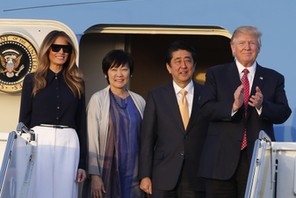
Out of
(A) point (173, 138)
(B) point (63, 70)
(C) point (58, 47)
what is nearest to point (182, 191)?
(A) point (173, 138)

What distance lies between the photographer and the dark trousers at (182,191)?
586 centimetres

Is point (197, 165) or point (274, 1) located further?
point (274, 1)

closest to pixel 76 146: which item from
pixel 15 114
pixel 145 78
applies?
pixel 15 114

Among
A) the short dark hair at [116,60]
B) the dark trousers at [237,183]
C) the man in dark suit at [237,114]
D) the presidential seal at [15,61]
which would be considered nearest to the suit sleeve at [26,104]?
the short dark hair at [116,60]

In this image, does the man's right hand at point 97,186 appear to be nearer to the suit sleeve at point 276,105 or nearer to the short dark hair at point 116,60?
the short dark hair at point 116,60

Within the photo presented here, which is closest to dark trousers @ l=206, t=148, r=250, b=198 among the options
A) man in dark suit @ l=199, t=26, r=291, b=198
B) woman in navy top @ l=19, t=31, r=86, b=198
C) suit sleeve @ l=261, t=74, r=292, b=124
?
man in dark suit @ l=199, t=26, r=291, b=198

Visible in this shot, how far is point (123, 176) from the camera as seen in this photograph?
611 cm

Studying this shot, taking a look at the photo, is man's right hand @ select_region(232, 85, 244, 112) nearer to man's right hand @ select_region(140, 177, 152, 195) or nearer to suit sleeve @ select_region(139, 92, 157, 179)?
suit sleeve @ select_region(139, 92, 157, 179)

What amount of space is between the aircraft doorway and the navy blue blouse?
1581 millimetres

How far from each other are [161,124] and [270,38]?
3.45 ft

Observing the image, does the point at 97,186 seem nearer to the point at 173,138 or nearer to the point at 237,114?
the point at 173,138

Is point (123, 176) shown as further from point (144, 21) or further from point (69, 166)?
point (144, 21)

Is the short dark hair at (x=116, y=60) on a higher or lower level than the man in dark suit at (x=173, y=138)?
higher

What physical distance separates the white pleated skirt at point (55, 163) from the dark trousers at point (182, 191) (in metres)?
0.59
